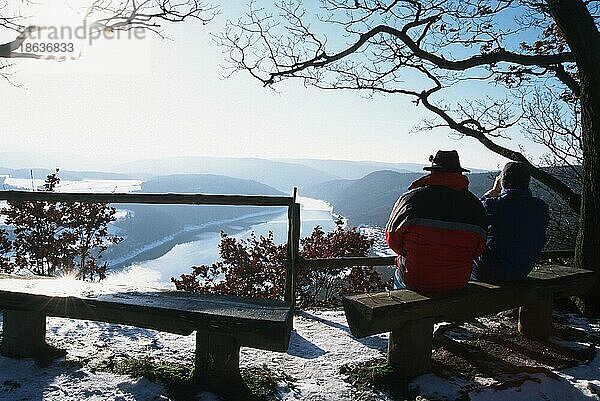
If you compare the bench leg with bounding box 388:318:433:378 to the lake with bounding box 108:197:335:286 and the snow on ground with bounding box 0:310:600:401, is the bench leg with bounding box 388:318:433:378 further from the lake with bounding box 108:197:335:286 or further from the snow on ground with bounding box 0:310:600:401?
the lake with bounding box 108:197:335:286

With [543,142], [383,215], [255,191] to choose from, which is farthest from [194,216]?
[543,142]

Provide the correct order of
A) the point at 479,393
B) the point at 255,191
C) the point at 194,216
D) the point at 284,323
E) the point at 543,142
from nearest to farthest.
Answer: the point at 284,323, the point at 479,393, the point at 543,142, the point at 194,216, the point at 255,191

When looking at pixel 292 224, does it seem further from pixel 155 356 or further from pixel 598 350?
pixel 598 350

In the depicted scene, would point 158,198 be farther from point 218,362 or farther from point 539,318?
point 539,318

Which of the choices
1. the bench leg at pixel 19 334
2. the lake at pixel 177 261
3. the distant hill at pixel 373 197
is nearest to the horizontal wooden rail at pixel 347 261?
the bench leg at pixel 19 334

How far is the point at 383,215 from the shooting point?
105000 millimetres

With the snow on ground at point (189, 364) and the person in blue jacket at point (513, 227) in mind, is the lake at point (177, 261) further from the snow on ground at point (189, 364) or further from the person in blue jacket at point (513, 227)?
the person in blue jacket at point (513, 227)

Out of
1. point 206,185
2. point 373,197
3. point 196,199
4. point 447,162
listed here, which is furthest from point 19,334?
point 206,185

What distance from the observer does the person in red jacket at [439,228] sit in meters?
3.20

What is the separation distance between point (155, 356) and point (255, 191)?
168781 mm

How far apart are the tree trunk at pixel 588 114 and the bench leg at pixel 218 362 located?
4.67 m

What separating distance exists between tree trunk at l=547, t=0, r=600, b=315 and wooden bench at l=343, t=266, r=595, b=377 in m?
1.52

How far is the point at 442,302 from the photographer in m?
3.27

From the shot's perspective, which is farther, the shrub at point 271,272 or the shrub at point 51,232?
the shrub at point 271,272
